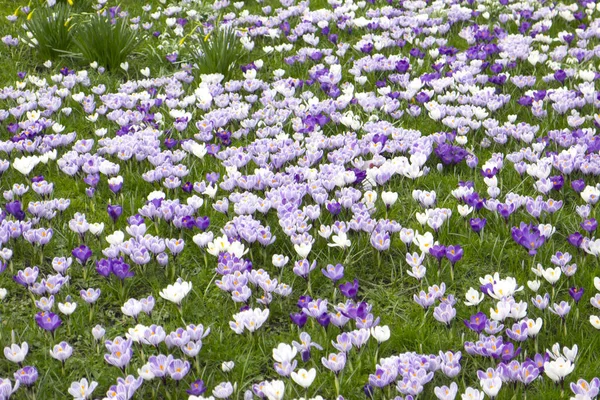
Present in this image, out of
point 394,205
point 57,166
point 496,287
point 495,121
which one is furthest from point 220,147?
point 496,287

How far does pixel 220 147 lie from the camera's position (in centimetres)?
542

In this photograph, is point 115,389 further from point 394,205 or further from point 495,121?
point 495,121

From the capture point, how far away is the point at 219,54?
6.69 meters

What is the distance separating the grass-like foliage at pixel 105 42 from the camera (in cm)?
694

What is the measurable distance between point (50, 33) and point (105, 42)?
679mm

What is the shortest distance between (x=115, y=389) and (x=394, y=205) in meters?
2.22

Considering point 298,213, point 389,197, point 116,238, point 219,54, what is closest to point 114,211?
point 116,238

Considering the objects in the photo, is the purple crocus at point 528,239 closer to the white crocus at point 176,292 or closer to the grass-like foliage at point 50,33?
the white crocus at point 176,292

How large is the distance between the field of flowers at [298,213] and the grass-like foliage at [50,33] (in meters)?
0.03

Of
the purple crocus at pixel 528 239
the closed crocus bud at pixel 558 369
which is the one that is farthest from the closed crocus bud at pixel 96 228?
the closed crocus bud at pixel 558 369

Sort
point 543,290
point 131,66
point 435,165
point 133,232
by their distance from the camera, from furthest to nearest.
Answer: point 131,66, point 435,165, point 133,232, point 543,290

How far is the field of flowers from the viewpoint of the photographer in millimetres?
3137

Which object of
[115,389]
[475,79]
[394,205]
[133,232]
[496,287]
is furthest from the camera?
[475,79]

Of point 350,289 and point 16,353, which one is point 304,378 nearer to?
point 350,289
